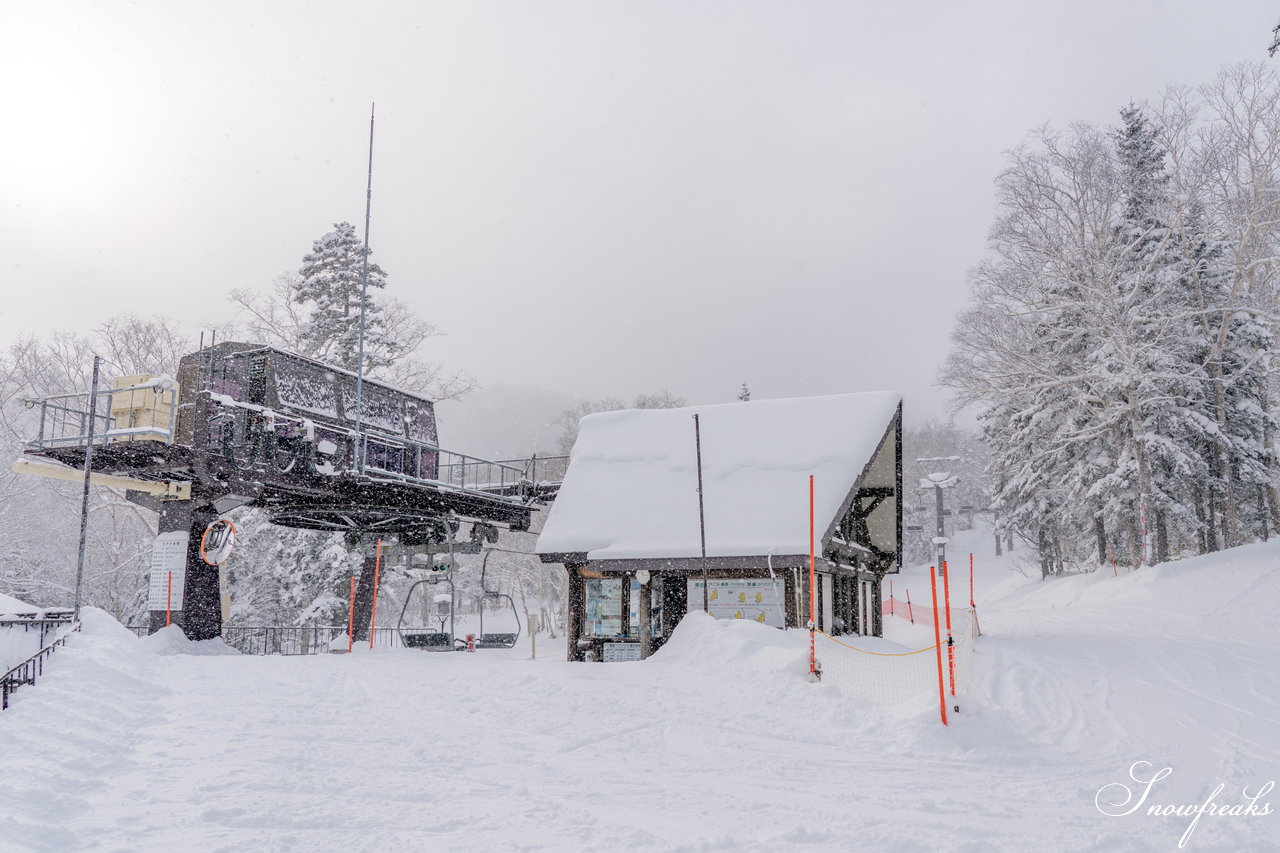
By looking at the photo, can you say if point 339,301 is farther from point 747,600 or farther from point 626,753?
point 626,753

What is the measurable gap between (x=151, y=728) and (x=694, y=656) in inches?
292

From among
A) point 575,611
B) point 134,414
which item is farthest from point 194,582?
point 575,611

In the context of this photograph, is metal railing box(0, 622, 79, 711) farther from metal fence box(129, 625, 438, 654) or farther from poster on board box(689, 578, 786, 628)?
metal fence box(129, 625, 438, 654)

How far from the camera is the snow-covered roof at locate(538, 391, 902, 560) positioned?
16.6 m

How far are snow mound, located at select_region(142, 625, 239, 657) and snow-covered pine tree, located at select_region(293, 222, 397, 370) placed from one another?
1593 cm

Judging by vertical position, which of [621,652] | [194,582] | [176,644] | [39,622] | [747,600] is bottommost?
[621,652]

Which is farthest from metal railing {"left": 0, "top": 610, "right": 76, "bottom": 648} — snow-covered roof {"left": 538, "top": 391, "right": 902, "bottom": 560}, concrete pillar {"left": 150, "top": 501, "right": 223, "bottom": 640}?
snow-covered roof {"left": 538, "top": 391, "right": 902, "bottom": 560}

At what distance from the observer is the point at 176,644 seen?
52.9ft

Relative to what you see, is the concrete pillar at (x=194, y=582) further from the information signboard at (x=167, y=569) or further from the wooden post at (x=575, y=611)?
the wooden post at (x=575, y=611)

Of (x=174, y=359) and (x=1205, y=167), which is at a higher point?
(x=1205, y=167)

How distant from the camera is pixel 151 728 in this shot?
8.23 m

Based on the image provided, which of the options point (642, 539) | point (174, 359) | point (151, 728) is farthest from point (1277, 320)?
point (174, 359)

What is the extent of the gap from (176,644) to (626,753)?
12369 millimetres

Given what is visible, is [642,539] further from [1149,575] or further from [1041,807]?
[1149,575]
